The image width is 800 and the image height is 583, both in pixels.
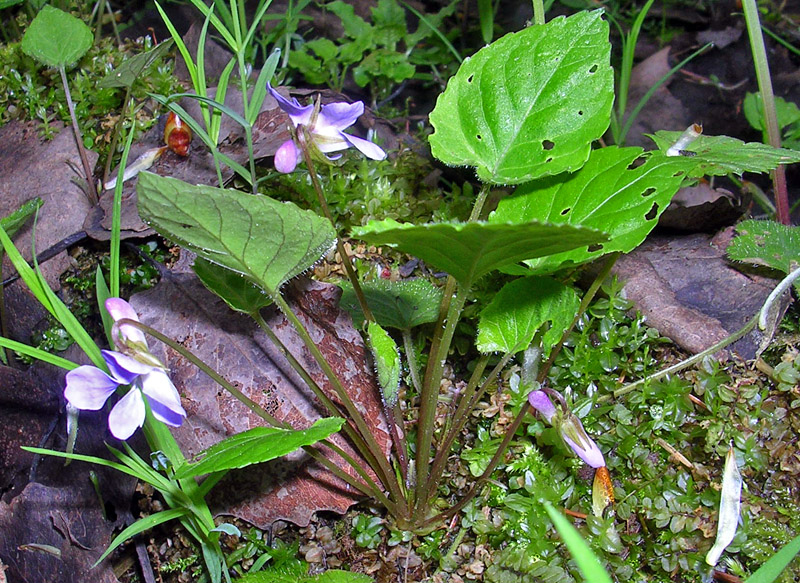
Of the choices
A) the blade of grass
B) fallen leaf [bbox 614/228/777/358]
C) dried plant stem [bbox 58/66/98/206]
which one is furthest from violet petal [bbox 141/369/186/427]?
fallen leaf [bbox 614/228/777/358]

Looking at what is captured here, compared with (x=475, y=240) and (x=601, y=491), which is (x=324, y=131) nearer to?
(x=475, y=240)

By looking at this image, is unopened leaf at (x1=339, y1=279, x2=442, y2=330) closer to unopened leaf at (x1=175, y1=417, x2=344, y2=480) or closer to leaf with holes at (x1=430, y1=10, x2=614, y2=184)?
leaf with holes at (x1=430, y1=10, x2=614, y2=184)

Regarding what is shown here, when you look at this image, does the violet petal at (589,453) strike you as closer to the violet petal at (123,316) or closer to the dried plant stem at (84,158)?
the violet petal at (123,316)

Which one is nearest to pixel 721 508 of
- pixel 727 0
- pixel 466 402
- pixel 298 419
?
pixel 466 402

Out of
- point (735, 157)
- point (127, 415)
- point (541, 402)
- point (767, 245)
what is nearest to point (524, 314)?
point (541, 402)

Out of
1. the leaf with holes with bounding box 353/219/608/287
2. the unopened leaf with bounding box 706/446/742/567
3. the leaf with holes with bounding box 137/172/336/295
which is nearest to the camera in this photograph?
the leaf with holes with bounding box 353/219/608/287
